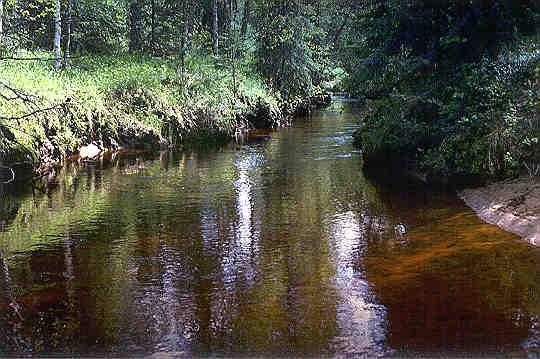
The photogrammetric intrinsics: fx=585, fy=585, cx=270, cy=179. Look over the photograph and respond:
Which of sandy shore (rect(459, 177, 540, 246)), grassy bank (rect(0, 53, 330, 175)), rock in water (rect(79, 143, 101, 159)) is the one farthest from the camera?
rock in water (rect(79, 143, 101, 159))

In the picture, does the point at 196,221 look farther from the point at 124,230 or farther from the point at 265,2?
the point at 265,2

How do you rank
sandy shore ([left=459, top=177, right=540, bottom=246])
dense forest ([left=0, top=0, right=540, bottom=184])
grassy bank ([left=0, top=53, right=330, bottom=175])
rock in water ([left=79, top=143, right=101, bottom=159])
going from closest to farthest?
1. sandy shore ([left=459, top=177, right=540, bottom=246])
2. dense forest ([left=0, top=0, right=540, bottom=184])
3. grassy bank ([left=0, top=53, right=330, bottom=175])
4. rock in water ([left=79, top=143, right=101, bottom=159])

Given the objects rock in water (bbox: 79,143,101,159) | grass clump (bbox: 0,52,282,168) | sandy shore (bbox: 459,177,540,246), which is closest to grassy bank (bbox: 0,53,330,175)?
grass clump (bbox: 0,52,282,168)

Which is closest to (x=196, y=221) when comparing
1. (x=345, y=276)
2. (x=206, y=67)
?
(x=345, y=276)

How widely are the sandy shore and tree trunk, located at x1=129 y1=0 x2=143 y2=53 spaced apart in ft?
62.6

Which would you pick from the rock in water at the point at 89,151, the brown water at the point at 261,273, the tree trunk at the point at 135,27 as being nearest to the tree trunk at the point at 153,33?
the tree trunk at the point at 135,27

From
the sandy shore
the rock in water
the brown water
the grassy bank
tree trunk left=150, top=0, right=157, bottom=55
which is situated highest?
tree trunk left=150, top=0, right=157, bottom=55

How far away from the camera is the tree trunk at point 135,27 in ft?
85.1

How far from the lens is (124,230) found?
9.76 meters

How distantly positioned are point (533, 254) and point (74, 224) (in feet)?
24.1

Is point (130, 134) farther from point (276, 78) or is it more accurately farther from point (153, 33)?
point (276, 78)

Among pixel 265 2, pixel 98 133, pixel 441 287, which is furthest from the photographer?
pixel 265 2

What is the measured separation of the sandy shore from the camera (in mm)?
8914

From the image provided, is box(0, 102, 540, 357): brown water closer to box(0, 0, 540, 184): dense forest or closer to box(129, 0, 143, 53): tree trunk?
box(0, 0, 540, 184): dense forest
